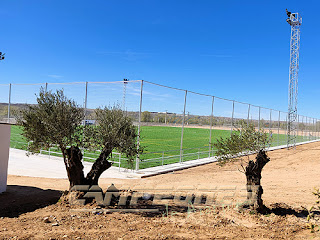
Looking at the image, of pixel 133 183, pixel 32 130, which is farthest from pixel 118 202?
pixel 133 183

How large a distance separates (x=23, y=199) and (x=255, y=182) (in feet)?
19.4

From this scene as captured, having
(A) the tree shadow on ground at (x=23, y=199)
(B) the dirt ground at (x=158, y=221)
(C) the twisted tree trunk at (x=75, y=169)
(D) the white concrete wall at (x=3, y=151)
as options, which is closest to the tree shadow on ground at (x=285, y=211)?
(B) the dirt ground at (x=158, y=221)

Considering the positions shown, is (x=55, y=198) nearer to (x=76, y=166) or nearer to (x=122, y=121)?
(x=76, y=166)

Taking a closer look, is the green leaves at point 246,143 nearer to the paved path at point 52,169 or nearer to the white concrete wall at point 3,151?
the paved path at point 52,169

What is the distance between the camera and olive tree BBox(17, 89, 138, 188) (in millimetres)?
6586

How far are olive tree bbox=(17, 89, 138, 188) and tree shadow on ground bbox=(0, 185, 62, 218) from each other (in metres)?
0.98

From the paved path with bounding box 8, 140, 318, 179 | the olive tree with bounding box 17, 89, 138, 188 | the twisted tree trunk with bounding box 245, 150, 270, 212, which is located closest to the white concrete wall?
the olive tree with bounding box 17, 89, 138, 188

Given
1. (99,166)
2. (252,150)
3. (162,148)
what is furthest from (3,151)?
(162,148)

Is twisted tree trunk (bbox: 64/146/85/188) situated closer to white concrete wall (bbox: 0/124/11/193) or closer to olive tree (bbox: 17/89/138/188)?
olive tree (bbox: 17/89/138/188)

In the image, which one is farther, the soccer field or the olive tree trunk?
the soccer field

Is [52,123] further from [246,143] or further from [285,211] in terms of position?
[285,211]

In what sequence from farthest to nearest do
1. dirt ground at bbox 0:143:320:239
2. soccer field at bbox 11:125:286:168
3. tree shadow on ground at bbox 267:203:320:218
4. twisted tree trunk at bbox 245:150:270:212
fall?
soccer field at bbox 11:125:286:168 < tree shadow on ground at bbox 267:203:320:218 < twisted tree trunk at bbox 245:150:270:212 < dirt ground at bbox 0:143:320:239

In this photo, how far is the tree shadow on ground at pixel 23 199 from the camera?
668cm

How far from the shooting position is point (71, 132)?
6688 mm
